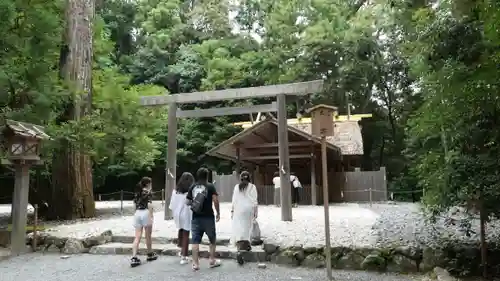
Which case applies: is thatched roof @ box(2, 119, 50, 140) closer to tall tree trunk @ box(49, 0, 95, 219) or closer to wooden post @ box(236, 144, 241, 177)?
tall tree trunk @ box(49, 0, 95, 219)

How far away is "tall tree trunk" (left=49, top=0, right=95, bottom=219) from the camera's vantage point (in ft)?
37.3

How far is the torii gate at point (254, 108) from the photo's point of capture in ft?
32.3

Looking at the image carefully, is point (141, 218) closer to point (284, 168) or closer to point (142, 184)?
point (142, 184)

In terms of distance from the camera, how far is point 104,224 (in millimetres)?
9625

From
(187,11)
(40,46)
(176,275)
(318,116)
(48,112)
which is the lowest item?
(176,275)

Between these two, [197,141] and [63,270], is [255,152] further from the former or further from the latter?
[63,270]

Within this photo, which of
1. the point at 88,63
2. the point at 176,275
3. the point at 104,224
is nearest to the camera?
the point at 176,275

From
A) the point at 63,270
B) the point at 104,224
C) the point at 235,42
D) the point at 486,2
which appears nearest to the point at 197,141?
the point at 235,42

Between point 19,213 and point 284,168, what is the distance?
5450 millimetres

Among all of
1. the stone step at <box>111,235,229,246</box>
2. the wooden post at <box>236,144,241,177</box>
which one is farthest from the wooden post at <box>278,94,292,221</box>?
the wooden post at <box>236,144,241,177</box>

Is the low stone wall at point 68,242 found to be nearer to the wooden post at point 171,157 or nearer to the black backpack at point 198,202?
the wooden post at point 171,157

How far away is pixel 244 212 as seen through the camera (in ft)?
21.7

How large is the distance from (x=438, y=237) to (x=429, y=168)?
1.38 m

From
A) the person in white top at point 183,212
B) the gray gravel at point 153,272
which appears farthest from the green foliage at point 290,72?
the person in white top at point 183,212
